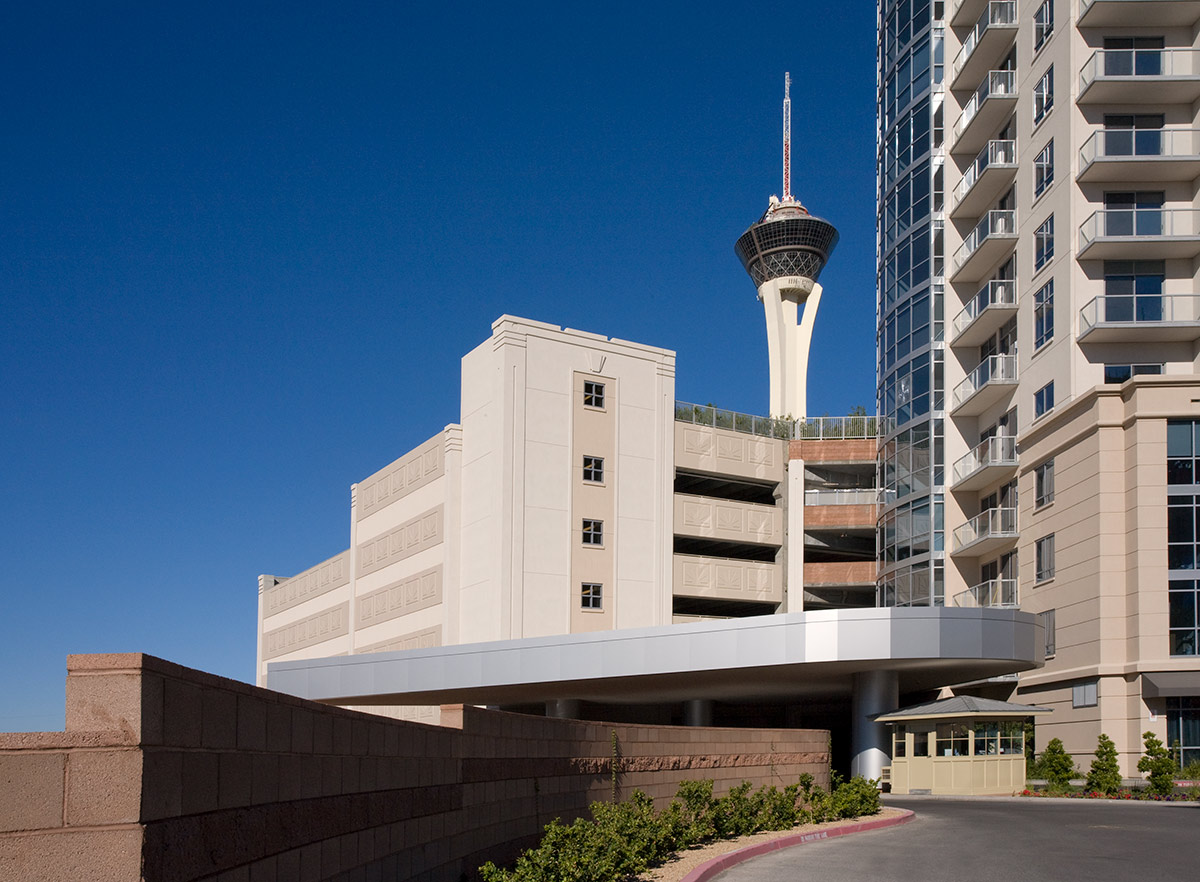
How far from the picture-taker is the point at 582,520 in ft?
174

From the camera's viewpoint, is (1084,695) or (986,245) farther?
(986,245)

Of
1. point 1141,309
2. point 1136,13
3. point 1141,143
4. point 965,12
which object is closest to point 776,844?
point 1141,309

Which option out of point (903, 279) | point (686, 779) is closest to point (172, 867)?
point (686, 779)

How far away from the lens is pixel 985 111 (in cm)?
5181

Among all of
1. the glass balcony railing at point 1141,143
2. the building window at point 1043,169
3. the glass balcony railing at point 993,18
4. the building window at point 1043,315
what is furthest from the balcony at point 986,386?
the glass balcony railing at point 993,18

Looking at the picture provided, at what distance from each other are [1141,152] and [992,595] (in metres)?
18.4

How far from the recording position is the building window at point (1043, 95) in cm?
4778

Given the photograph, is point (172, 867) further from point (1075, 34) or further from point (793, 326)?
point (793, 326)

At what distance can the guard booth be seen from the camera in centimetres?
3509

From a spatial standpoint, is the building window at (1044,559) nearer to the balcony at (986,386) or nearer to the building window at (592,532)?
the balcony at (986,386)

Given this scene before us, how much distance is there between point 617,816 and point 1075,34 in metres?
39.5

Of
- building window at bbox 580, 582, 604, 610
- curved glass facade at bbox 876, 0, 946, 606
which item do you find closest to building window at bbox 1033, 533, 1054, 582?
curved glass facade at bbox 876, 0, 946, 606

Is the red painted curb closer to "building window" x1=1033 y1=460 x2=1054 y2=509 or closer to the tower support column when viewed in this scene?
the tower support column

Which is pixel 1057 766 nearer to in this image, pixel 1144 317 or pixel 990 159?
pixel 1144 317
